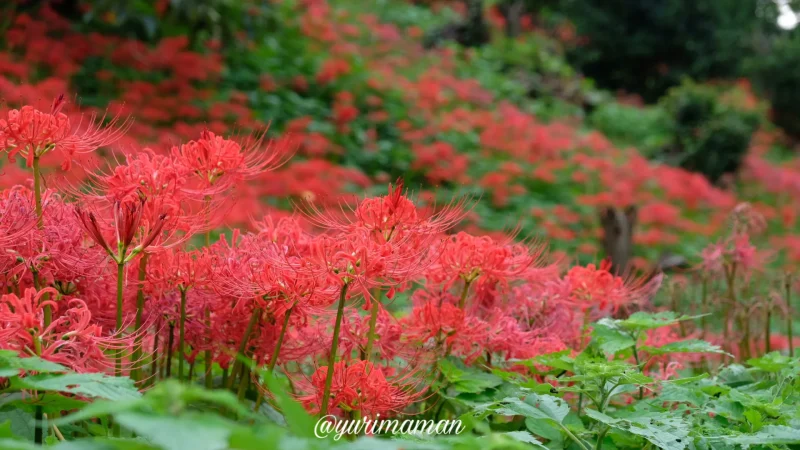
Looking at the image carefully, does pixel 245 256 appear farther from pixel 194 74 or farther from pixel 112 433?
pixel 194 74

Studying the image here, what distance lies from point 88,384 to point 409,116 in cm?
711

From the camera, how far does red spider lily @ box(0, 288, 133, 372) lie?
1.19 m

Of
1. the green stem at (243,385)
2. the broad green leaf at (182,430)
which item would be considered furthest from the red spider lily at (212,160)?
the broad green leaf at (182,430)

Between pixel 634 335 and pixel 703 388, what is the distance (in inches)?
7.0

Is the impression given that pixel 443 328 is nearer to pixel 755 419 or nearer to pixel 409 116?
pixel 755 419

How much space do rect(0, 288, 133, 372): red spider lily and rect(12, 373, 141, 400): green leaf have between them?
10 centimetres

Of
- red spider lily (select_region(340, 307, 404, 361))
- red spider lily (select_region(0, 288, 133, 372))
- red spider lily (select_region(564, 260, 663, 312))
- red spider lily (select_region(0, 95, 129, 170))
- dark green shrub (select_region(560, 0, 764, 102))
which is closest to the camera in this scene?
red spider lily (select_region(0, 288, 133, 372))

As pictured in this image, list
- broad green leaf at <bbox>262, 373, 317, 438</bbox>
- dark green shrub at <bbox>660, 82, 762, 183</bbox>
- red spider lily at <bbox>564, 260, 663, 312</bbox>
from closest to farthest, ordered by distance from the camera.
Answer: broad green leaf at <bbox>262, 373, 317, 438</bbox>, red spider lily at <bbox>564, 260, 663, 312</bbox>, dark green shrub at <bbox>660, 82, 762, 183</bbox>

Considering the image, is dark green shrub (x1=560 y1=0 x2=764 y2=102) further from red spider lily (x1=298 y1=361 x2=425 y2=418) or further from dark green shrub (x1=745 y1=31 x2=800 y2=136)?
red spider lily (x1=298 y1=361 x2=425 y2=418)

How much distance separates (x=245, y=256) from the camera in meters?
1.46

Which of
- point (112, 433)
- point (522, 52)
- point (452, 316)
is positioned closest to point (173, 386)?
point (112, 433)

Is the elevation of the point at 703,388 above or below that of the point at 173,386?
below

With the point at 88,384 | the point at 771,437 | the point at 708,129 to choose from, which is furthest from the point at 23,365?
the point at 708,129

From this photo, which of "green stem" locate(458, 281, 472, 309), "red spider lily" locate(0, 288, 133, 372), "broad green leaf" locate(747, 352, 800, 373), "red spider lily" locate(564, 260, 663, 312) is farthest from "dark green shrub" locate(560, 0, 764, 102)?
"red spider lily" locate(0, 288, 133, 372)
